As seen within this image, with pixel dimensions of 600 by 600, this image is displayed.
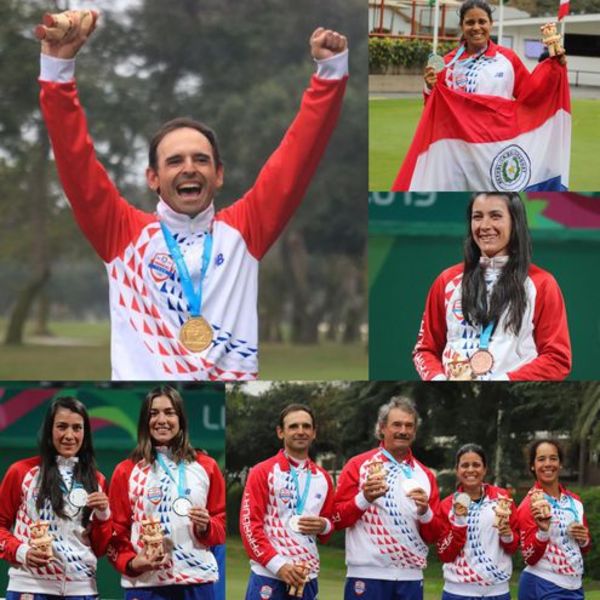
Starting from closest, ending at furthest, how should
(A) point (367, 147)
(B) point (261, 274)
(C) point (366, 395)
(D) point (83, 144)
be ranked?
(D) point (83, 144) < (C) point (366, 395) < (A) point (367, 147) < (B) point (261, 274)

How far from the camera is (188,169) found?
8172 millimetres

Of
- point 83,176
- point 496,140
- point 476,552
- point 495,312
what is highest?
point 496,140

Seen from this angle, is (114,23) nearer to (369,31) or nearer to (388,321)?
(369,31)

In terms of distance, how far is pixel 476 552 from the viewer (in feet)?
26.6

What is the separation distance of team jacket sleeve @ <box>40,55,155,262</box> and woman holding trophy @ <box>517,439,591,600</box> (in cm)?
219

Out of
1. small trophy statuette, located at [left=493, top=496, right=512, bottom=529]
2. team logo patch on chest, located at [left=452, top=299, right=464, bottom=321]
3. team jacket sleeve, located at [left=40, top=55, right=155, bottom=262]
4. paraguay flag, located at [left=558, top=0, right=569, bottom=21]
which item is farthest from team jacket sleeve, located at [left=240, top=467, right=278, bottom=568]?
paraguay flag, located at [left=558, top=0, right=569, bottom=21]

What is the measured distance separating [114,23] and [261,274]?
1517 millimetres

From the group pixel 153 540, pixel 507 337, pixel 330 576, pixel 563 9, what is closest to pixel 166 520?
pixel 153 540

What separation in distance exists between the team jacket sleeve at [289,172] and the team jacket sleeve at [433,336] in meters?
0.76

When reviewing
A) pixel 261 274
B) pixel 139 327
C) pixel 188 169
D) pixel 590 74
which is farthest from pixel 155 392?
pixel 590 74

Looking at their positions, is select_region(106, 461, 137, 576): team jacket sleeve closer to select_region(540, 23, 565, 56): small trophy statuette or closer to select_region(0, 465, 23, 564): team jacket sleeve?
select_region(0, 465, 23, 564): team jacket sleeve

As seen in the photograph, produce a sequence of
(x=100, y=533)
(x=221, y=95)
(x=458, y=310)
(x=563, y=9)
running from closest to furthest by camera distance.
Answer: (x=100, y=533) < (x=458, y=310) < (x=563, y=9) < (x=221, y=95)

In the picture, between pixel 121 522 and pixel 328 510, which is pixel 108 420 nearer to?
pixel 121 522

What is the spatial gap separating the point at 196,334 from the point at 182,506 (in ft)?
2.73
